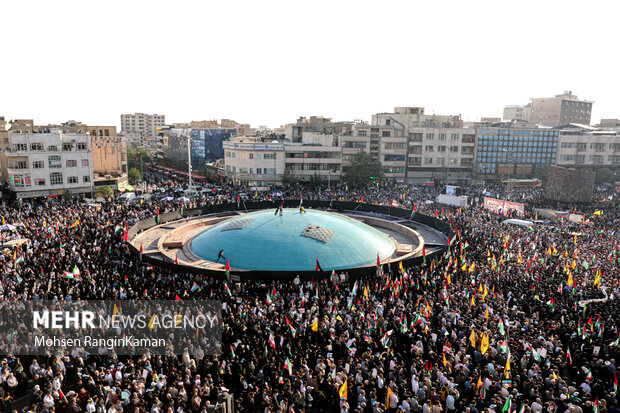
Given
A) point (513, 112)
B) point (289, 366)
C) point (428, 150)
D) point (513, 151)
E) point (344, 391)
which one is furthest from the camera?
point (513, 112)

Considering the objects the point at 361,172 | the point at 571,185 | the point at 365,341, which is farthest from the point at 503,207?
the point at 365,341

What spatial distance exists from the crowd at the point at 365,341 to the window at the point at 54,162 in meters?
29.3

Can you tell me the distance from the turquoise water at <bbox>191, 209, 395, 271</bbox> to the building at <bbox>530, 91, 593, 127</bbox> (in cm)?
10346

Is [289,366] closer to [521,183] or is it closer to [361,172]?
[361,172]

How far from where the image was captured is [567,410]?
12984mm

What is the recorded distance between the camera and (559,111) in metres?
117

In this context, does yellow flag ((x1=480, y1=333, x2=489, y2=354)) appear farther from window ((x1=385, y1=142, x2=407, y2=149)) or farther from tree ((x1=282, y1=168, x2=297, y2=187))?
window ((x1=385, y1=142, x2=407, y2=149))

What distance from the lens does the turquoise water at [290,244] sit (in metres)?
30.0

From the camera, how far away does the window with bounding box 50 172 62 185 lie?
57.8 metres

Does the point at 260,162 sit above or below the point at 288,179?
above

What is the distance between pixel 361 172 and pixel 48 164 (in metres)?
43.1

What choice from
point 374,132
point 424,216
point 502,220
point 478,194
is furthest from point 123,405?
point 374,132

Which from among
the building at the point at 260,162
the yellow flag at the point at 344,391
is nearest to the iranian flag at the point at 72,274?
the yellow flag at the point at 344,391

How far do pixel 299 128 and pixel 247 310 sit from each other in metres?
65.0
